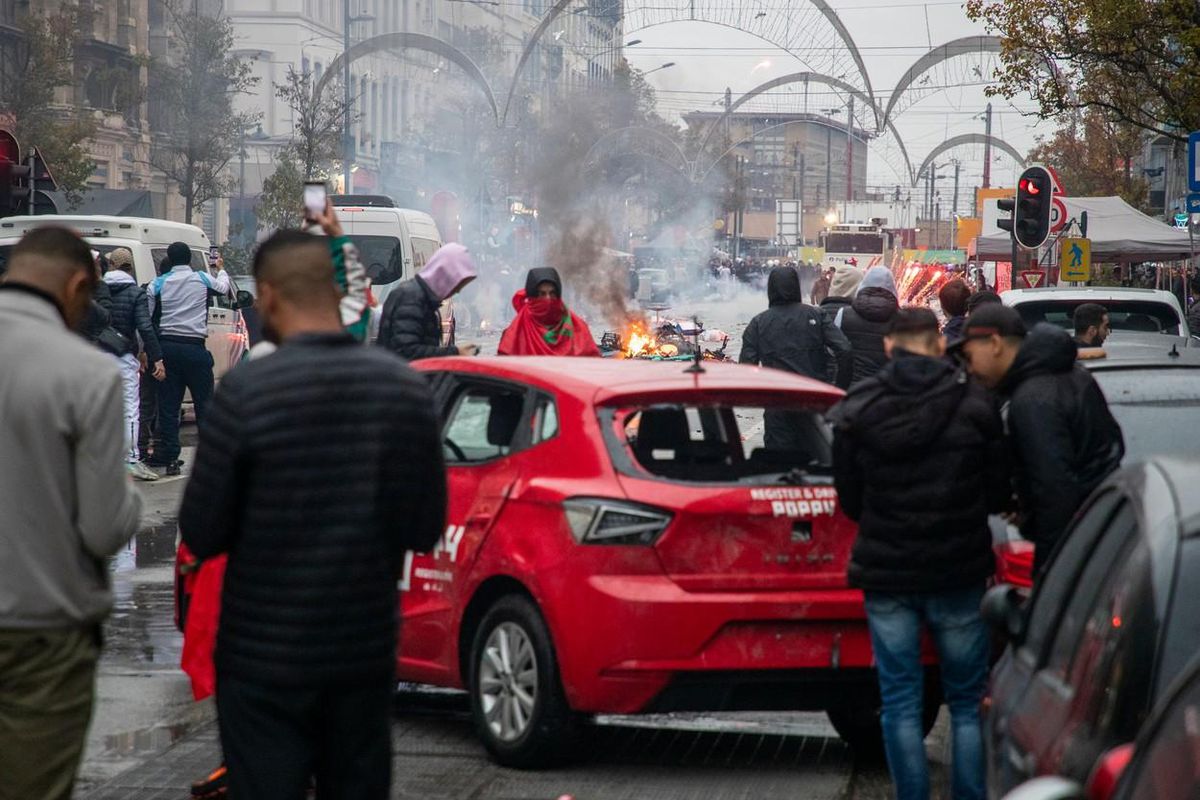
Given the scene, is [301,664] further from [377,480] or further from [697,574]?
[697,574]

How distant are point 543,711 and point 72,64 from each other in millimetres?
53791

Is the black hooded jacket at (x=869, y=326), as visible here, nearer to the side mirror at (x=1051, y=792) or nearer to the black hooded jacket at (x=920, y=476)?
the black hooded jacket at (x=920, y=476)

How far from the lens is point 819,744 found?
7.73m

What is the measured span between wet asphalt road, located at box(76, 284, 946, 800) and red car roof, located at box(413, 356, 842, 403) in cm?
136

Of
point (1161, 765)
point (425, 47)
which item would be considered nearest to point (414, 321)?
point (1161, 765)

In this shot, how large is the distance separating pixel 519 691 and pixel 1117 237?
27.5 meters

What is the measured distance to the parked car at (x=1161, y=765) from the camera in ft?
8.28

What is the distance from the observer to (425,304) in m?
10.4

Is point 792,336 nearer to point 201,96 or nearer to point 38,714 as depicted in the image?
point 38,714

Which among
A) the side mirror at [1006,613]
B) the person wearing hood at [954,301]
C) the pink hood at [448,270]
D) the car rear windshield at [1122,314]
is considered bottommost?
the side mirror at [1006,613]

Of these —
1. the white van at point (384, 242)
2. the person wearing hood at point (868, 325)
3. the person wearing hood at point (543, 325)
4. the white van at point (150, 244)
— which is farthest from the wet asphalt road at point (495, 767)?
the white van at point (384, 242)

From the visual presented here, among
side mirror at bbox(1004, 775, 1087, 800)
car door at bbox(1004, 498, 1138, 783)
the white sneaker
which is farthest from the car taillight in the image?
the white sneaker

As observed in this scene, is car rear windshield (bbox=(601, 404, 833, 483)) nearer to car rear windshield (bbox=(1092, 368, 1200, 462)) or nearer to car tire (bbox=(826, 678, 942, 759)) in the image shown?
car tire (bbox=(826, 678, 942, 759))

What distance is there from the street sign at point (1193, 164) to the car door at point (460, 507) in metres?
13.8
